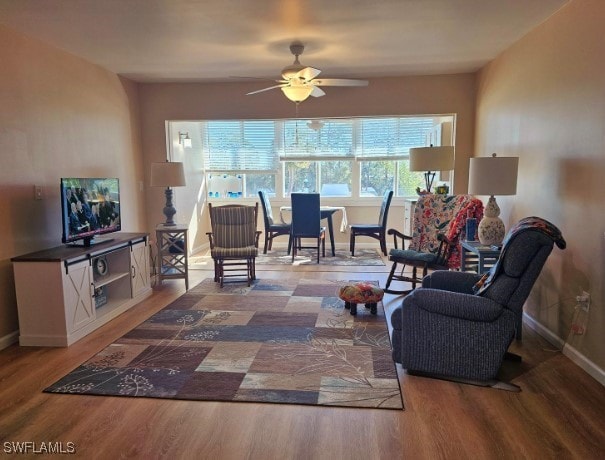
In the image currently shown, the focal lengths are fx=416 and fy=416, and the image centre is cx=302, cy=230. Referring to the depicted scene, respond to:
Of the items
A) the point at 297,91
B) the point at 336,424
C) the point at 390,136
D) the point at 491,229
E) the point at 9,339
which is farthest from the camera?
the point at 390,136

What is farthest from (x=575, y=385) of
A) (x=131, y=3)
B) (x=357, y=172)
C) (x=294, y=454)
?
(x=357, y=172)

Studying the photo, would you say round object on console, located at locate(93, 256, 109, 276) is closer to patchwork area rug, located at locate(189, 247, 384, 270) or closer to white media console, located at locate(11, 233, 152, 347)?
white media console, located at locate(11, 233, 152, 347)

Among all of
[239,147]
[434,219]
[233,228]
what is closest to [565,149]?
[434,219]

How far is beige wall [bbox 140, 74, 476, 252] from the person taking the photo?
17.0 ft

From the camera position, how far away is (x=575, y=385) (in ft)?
8.27

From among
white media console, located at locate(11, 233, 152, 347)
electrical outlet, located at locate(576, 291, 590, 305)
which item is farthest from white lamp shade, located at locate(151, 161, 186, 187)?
electrical outlet, located at locate(576, 291, 590, 305)

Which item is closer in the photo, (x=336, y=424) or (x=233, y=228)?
(x=336, y=424)

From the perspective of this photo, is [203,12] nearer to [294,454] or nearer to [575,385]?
[294,454]

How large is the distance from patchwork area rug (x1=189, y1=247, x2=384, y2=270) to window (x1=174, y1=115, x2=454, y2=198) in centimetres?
142

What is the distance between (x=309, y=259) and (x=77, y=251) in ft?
12.1

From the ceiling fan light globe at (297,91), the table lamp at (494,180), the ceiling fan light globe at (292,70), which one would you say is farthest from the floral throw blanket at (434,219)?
the ceiling fan light globe at (292,70)

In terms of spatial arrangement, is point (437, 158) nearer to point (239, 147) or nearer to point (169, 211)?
point (169, 211)

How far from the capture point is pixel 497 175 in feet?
10.9

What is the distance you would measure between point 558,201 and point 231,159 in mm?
5980
